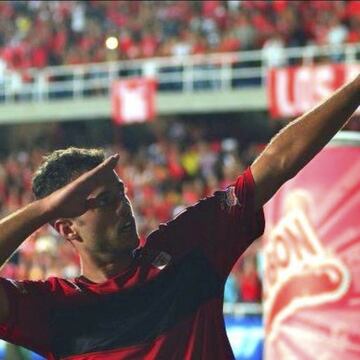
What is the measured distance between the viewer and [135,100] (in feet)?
52.5

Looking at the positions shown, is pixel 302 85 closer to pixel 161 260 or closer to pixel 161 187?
pixel 161 187

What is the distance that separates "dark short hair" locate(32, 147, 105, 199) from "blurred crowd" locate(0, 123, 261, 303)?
7186 millimetres

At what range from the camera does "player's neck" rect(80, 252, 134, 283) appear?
103 inches

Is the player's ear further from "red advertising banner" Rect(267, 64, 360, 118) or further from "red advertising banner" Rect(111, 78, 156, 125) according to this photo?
"red advertising banner" Rect(111, 78, 156, 125)

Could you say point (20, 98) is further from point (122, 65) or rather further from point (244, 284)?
point (244, 284)

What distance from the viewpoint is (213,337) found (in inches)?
99.9

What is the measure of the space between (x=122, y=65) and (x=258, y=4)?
294cm

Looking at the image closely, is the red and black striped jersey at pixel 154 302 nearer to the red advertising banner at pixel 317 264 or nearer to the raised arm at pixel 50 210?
the raised arm at pixel 50 210

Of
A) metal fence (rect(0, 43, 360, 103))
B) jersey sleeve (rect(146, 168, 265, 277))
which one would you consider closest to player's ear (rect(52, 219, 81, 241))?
jersey sleeve (rect(146, 168, 265, 277))

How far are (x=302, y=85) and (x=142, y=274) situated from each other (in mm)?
11034

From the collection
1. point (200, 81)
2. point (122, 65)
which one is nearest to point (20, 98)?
point (122, 65)

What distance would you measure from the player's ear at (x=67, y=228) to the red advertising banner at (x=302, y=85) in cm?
1039

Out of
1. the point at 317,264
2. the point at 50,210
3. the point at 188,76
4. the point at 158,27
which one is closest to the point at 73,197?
the point at 50,210

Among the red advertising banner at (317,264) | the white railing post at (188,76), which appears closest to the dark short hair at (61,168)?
the red advertising banner at (317,264)
